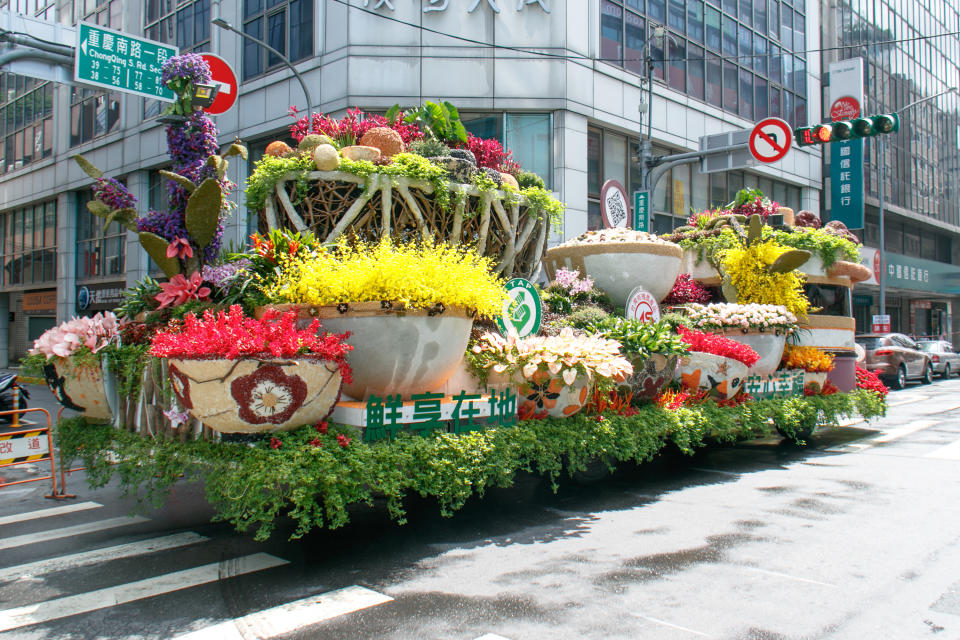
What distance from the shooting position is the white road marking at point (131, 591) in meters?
4.23

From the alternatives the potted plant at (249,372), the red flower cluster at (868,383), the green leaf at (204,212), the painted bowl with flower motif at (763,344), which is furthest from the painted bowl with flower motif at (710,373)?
the green leaf at (204,212)

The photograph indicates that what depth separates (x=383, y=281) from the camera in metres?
5.32

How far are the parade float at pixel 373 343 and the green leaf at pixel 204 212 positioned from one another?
Result: 19 mm

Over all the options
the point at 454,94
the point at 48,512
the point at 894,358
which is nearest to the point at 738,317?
the point at 48,512

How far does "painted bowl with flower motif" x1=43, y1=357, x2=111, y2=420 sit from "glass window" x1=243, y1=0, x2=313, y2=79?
1452cm

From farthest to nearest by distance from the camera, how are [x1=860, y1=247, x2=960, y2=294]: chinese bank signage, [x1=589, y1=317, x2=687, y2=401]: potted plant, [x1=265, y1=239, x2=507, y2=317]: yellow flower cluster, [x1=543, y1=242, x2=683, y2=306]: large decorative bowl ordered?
[x1=860, y1=247, x2=960, y2=294]: chinese bank signage → [x1=543, y1=242, x2=683, y2=306]: large decorative bowl → [x1=589, y1=317, x2=687, y2=401]: potted plant → [x1=265, y1=239, x2=507, y2=317]: yellow flower cluster

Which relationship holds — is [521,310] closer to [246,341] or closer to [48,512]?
[246,341]

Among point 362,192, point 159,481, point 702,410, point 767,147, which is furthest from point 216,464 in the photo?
point 767,147

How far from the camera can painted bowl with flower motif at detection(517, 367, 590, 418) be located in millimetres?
6258

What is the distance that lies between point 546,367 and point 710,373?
9.42 feet

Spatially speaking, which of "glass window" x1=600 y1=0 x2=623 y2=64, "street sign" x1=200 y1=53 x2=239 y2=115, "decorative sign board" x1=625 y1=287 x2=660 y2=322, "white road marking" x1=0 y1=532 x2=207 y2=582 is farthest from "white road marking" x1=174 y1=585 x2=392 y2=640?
"glass window" x1=600 y1=0 x2=623 y2=64

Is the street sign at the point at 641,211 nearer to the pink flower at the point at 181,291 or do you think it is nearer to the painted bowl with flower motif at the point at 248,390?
the pink flower at the point at 181,291

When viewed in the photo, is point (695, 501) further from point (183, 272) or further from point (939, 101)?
point (939, 101)

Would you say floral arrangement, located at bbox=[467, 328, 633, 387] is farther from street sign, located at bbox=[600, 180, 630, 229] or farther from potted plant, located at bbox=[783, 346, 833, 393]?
street sign, located at bbox=[600, 180, 630, 229]
